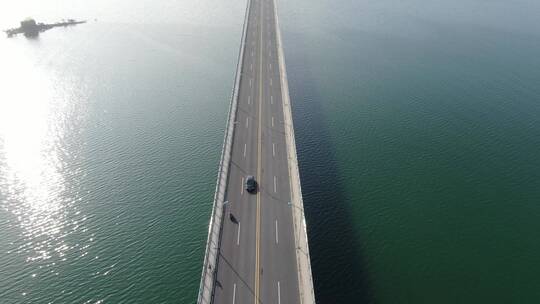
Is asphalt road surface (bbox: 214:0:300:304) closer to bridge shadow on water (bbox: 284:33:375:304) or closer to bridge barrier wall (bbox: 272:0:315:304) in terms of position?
bridge barrier wall (bbox: 272:0:315:304)

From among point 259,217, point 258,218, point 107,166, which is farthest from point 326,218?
point 107,166

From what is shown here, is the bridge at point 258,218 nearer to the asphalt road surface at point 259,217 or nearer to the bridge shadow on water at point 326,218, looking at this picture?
the asphalt road surface at point 259,217

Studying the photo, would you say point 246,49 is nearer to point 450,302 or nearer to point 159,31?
point 159,31

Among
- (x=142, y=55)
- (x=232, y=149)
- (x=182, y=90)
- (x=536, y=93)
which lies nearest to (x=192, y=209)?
(x=232, y=149)

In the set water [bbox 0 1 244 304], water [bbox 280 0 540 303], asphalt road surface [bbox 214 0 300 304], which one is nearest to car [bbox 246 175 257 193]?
asphalt road surface [bbox 214 0 300 304]

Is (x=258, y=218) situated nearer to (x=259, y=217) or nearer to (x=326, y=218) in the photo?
(x=259, y=217)

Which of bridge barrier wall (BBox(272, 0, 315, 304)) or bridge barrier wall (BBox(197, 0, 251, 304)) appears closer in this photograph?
bridge barrier wall (BBox(197, 0, 251, 304))

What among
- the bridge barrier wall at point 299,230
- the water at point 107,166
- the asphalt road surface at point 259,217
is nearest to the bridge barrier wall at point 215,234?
the asphalt road surface at point 259,217
